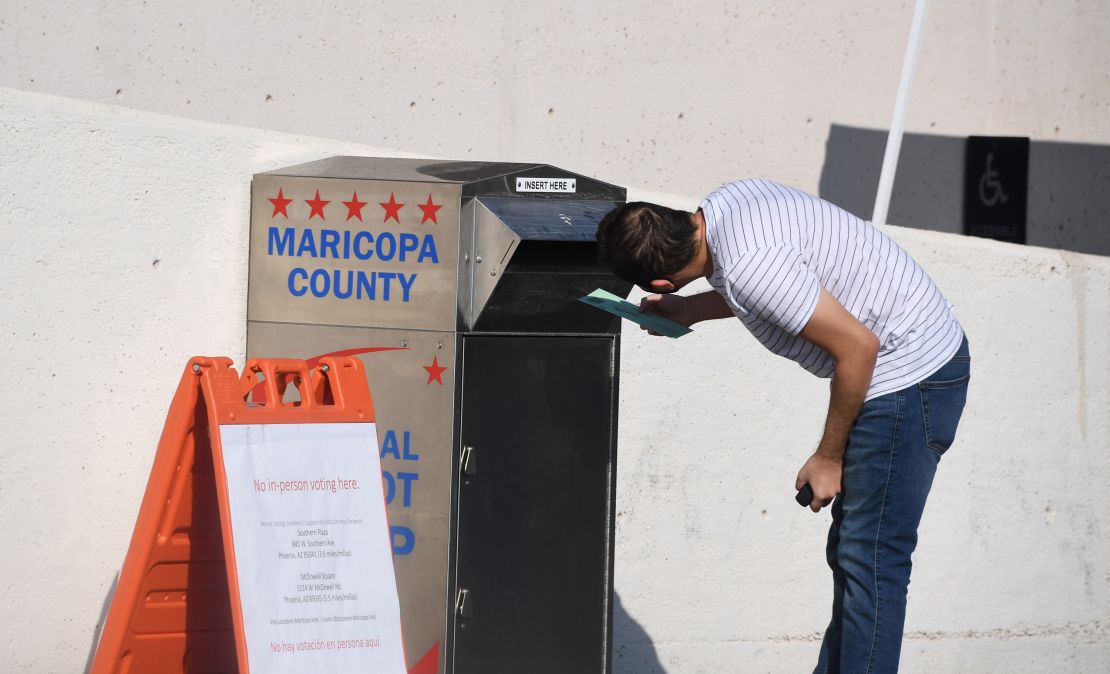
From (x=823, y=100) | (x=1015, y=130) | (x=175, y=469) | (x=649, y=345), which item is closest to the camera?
(x=175, y=469)

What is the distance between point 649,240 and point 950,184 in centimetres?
429

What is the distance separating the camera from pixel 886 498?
124 inches

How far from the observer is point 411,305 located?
3697mm

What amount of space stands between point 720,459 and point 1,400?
2.53 metres

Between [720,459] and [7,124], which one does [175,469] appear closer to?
[7,124]

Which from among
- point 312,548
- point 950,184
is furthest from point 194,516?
point 950,184

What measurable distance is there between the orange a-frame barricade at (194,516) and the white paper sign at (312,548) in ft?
0.14

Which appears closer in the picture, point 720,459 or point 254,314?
point 254,314

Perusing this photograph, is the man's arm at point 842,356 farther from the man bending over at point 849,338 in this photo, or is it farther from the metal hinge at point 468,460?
the metal hinge at point 468,460

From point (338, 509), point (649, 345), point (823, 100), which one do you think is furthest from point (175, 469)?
point (823, 100)

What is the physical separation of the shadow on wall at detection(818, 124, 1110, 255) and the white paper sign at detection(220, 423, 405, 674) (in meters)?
3.63

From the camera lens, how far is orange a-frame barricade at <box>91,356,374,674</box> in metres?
3.27

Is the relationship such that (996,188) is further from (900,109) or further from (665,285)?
(665,285)

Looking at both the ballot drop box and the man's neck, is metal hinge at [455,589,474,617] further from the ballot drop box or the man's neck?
the man's neck
